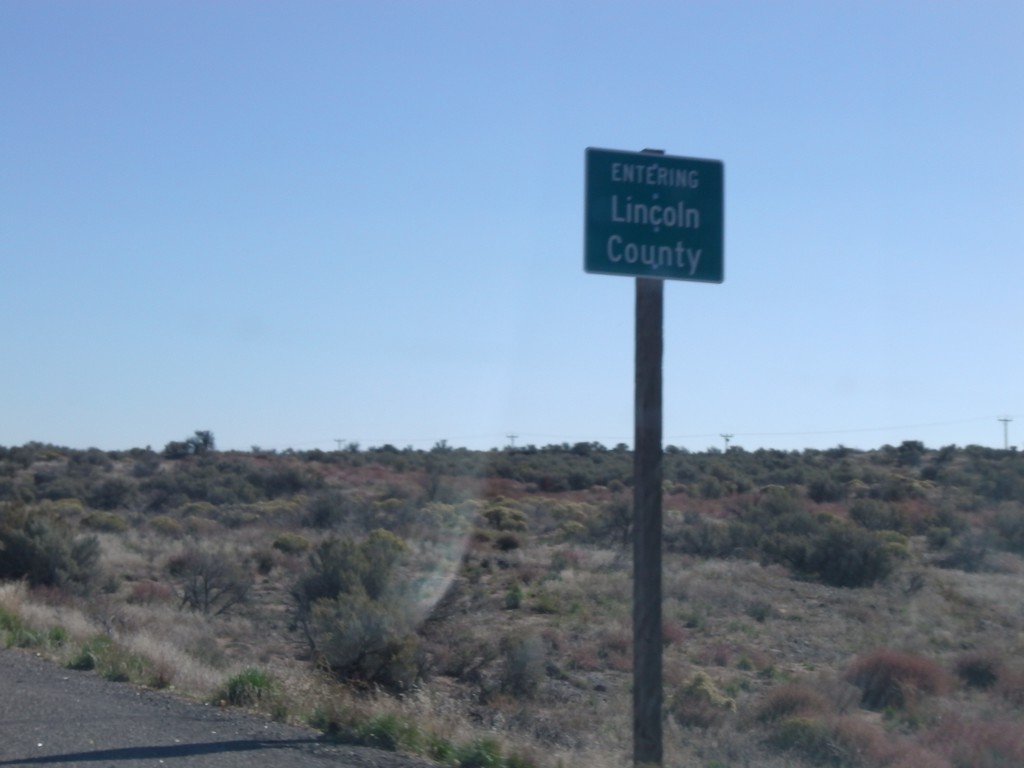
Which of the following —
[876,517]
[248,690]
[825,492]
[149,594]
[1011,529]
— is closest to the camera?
[248,690]

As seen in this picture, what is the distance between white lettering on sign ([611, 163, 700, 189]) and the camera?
30.2 ft

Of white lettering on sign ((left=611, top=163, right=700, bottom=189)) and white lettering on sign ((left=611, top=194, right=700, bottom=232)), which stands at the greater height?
white lettering on sign ((left=611, top=163, right=700, bottom=189))

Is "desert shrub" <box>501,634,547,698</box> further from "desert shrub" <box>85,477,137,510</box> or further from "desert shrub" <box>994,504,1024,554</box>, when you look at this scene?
"desert shrub" <box>85,477,137,510</box>

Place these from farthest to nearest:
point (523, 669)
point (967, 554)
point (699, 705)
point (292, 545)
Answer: point (967, 554) → point (292, 545) → point (523, 669) → point (699, 705)

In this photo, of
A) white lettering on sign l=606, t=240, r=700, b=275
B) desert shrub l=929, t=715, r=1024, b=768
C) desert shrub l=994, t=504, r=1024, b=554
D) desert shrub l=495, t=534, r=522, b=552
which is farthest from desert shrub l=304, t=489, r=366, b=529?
white lettering on sign l=606, t=240, r=700, b=275

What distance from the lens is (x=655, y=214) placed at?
9.31m

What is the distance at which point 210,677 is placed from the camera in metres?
14.2

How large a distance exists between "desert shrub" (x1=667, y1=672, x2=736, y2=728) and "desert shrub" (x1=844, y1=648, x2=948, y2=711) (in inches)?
94.2

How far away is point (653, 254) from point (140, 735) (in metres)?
6.05

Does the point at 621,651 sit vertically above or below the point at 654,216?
below

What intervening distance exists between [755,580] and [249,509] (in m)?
27.8

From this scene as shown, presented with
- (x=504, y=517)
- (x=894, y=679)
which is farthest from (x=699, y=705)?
(x=504, y=517)

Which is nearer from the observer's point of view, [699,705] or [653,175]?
[653,175]

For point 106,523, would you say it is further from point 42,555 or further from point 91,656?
point 91,656
